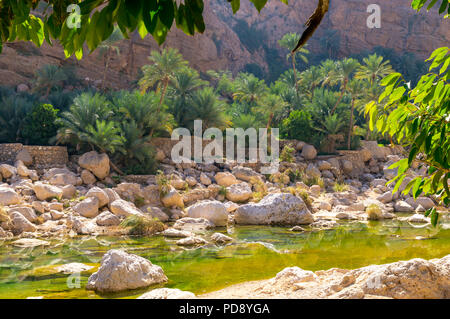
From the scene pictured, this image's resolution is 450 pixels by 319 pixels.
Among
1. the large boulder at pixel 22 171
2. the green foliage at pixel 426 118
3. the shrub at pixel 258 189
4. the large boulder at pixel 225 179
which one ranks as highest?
the green foliage at pixel 426 118

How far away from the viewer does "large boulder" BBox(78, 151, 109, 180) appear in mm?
17188

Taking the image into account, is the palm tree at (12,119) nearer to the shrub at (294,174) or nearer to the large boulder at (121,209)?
the large boulder at (121,209)

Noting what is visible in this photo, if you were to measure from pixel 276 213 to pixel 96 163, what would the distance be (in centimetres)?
774

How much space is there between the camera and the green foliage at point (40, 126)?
19.2 m

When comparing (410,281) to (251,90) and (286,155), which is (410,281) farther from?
(251,90)

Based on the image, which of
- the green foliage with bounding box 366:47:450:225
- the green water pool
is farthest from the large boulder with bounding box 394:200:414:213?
the green foliage with bounding box 366:47:450:225

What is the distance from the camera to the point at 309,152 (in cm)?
2572

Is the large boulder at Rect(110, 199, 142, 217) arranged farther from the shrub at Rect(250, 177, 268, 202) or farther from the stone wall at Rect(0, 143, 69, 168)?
the shrub at Rect(250, 177, 268, 202)

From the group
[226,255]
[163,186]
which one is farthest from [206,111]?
[226,255]

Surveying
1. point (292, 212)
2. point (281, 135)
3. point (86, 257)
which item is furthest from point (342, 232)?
point (281, 135)

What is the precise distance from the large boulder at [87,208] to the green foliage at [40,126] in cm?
692

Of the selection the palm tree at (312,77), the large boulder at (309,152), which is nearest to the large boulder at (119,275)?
the large boulder at (309,152)

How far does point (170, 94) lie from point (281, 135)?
311 inches
